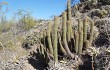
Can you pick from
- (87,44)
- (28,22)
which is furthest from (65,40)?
(28,22)

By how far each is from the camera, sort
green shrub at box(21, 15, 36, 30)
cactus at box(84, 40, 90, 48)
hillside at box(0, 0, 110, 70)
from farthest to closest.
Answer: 1. green shrub at box(21, 15, 36, 30)
2. cactus at box(84, 40, 90, 48)
3. hillside at box(0, 0, 110, 70)

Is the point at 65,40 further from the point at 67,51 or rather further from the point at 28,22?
the point at 28,22

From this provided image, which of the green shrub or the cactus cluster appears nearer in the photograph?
A: the cactus cluster

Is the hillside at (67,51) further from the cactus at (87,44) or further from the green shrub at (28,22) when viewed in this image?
the green shrub at (28,22)

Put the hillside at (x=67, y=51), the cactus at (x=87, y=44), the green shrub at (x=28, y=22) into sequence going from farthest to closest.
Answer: the green shrub at (x=28, y=22), the cactus at (x=87, y=44), the hillside at (x=67, y=51)

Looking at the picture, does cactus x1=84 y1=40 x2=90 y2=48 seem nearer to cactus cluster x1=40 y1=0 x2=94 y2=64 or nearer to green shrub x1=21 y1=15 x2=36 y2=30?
cactus cluster x1=40 y1=0 x2=94 y2=64

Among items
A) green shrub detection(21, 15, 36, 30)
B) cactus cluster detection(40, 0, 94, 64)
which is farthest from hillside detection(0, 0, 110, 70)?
green shrub detection(21, 15, 36, 30)

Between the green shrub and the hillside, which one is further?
the green shrub

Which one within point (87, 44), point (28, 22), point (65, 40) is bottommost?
point (87, 44)

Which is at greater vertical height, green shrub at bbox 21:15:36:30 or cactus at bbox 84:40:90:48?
green shrub at bbox 21:15:36:30

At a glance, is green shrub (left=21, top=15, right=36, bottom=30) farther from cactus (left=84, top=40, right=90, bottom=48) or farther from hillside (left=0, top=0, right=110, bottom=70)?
cactus (left=84, top=40, right=90, bottom=48)

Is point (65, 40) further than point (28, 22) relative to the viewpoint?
No

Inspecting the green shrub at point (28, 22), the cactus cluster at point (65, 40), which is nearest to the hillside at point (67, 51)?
the cactus cluster at point (65, 40)

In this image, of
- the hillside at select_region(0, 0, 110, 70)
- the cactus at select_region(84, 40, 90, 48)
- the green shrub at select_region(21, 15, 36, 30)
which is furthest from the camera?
the green shrub at select_region(21, 15, 36, 30)
